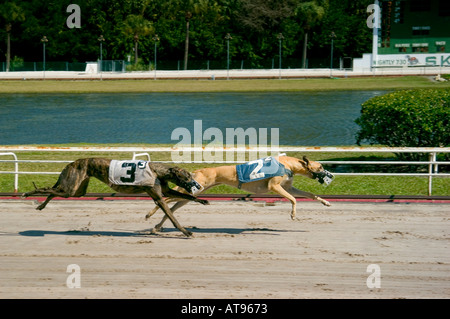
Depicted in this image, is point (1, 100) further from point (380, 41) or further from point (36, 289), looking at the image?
point (36, 289)

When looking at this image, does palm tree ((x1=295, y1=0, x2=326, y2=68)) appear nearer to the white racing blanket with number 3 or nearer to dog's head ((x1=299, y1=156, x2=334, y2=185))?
dog's head ((x1=299, y1=156, x2=334, y2=185))

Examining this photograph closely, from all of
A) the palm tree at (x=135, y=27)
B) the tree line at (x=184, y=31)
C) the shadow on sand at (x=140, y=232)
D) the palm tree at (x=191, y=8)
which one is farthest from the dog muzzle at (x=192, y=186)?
the palm tree at (x=191, y=8)

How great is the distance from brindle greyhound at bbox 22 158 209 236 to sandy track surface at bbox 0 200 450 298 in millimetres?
A: 595

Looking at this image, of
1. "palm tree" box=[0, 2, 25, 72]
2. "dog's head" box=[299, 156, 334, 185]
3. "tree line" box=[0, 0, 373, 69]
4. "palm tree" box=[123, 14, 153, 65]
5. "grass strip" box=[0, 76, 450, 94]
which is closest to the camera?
"dog's head" box=[299, 156, 334, 185]

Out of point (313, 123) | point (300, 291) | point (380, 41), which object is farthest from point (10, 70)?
point (300, 291)

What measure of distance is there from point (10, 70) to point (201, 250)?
68396 mm

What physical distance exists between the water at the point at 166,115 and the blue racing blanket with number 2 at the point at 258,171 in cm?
1553

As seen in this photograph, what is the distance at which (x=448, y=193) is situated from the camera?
507 inches

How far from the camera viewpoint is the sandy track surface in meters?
6.95

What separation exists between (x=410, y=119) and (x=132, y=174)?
758 cm

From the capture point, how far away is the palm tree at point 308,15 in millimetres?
71562

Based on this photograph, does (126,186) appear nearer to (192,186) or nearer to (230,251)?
(192,186)

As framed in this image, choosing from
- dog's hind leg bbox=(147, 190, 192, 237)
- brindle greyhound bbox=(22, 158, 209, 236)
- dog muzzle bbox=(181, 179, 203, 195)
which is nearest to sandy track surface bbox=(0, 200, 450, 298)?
dog's hind leg bbox=(147, 190, 192, 237)

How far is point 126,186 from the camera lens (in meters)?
8.84
